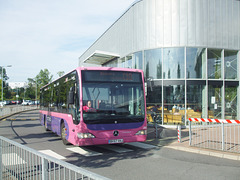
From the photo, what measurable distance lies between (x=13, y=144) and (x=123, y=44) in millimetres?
17604

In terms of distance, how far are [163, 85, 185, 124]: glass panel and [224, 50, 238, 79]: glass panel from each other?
400cm

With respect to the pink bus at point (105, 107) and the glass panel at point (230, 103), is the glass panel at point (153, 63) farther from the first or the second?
the pink bus at point (105, 107)

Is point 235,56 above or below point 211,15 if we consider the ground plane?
below

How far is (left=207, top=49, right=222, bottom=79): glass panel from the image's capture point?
17000mm

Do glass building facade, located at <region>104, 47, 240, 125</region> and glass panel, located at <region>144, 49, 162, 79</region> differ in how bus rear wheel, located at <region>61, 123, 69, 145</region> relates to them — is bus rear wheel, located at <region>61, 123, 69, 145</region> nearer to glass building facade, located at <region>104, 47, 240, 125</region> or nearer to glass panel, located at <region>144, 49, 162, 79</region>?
glass building facade, located at <region>104, 47, 240, 125</region>

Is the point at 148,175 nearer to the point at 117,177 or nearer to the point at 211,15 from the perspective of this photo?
the point at 117,177

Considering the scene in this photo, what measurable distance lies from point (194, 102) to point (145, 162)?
10297mm

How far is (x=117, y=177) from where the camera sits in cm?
578

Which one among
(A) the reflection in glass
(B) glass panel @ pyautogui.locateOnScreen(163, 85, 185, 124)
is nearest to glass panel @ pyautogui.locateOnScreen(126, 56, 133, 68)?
(B) glass panel @ pyautogui.locateOnScreen(163, 85, 185, 124)

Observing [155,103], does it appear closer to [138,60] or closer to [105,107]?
[138,60]

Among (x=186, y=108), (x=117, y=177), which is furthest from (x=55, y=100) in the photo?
(x=186, y=108)

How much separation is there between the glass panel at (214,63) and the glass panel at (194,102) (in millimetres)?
1437

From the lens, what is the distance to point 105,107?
322 inches

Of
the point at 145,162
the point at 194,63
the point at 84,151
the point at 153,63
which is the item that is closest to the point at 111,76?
the point at 84,151
